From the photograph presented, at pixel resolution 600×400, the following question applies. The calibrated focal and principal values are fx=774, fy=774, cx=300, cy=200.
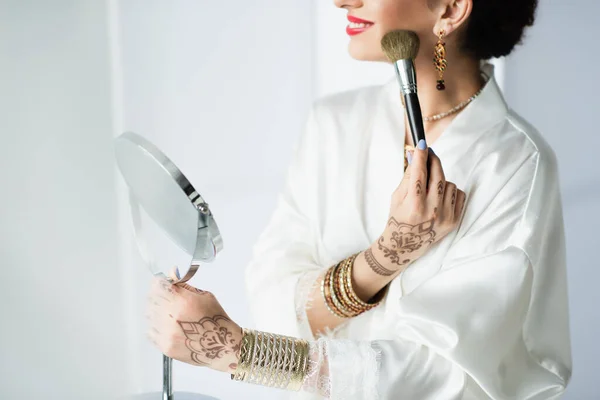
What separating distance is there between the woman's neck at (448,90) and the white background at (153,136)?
0.55m

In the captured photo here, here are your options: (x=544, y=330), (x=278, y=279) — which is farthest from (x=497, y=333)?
(x=278, y=279)

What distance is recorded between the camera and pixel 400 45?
3.83 feet

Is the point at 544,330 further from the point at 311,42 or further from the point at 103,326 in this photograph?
the point at 311,42

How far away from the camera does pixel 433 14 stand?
48.4 inches

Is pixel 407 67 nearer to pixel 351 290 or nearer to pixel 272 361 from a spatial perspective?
pixel 351 290

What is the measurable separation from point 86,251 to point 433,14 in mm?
680

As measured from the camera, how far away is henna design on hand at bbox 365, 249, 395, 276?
1.20 m

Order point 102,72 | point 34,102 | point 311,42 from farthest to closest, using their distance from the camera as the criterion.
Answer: point 311,42, point 102,72, point 34,102

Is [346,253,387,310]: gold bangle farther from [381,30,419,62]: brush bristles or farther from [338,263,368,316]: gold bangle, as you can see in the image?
[381,30,419,62]: brush bristles

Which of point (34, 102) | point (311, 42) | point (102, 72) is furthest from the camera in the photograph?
point (311, 42)

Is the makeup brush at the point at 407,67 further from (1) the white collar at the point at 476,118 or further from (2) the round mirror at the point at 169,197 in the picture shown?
(2) the round mirror at the point at 169,197

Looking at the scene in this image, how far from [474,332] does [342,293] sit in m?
0.22

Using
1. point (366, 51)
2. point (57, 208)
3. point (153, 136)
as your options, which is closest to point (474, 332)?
→ point (366, 51)

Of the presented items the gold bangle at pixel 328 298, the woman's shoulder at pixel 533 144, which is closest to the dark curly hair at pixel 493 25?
the woman's shoulder at pixel 533 144
